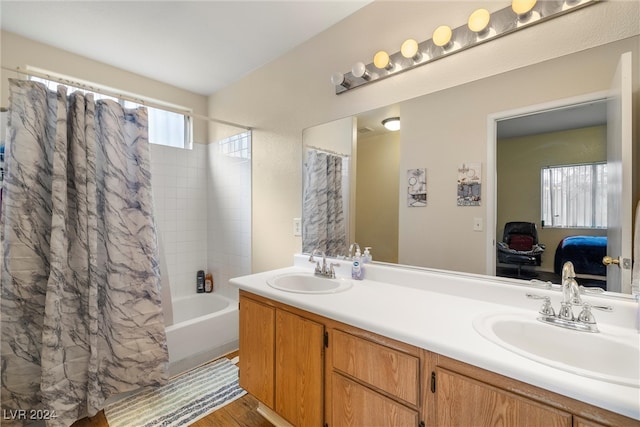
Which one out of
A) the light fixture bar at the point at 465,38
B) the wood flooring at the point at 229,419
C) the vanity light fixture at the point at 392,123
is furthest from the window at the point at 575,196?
the wood flooring at the point at 229,419

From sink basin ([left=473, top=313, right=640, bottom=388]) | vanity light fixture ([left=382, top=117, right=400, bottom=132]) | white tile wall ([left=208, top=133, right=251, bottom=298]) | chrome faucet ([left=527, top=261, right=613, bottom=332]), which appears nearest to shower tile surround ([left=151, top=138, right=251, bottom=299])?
white tile wall ([left=208, top=133, right=251, bottom=298])

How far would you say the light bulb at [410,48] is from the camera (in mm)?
1441

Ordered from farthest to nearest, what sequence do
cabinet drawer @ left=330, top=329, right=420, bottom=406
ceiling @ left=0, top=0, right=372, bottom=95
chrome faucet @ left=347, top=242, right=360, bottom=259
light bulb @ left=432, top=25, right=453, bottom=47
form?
chrome faucet @ left=347, top=242, right=360, bottom=259, ceiling @ left=0, top=0, right=372, bottom=95, light bulb @ left=432, top=25, right=453, bottom=47, cabinet drawer @ left=330, top=329, right=420, bottom=406

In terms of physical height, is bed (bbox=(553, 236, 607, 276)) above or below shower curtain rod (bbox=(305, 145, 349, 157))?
below

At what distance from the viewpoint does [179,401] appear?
174 cm

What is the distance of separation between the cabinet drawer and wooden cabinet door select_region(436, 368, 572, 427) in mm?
88

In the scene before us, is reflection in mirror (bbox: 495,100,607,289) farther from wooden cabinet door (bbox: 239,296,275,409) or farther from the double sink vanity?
wooden cabinet door (bbox: 239,296,275,409)

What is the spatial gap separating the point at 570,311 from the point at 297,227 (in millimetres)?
1592

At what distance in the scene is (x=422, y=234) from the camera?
150 cm

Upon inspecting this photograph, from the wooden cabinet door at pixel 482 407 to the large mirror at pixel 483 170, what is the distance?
0.63 metres

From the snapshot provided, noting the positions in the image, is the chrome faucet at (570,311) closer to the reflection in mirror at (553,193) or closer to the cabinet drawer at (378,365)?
the reflection in mirror at (553,193)

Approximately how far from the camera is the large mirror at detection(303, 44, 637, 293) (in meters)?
1.08

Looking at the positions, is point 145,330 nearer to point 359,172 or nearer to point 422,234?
point 359,172

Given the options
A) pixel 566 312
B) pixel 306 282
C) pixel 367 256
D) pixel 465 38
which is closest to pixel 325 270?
pixel 306 282
